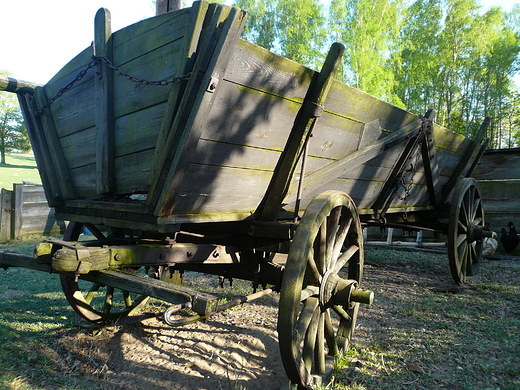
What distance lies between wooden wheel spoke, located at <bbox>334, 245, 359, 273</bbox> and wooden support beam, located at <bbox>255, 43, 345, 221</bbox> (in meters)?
0.50

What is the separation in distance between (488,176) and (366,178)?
5.73 meters

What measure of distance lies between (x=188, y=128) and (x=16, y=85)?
158 cm

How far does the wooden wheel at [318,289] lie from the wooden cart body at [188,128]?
0.32m

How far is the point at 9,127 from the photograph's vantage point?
33625 mm

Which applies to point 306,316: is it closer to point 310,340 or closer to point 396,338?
point 310,340

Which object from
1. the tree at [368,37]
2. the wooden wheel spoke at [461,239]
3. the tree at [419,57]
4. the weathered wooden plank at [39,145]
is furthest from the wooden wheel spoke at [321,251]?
the tree at [419,57]

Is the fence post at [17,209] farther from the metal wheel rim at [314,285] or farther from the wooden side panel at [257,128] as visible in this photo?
the metal wheel rim at [314,285]

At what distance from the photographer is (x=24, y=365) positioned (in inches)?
94.5

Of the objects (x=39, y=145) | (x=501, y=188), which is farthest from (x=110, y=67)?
(x=501, y=188)

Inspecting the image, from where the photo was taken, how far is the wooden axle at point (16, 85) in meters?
2.46

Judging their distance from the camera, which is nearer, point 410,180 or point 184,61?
point 184,61

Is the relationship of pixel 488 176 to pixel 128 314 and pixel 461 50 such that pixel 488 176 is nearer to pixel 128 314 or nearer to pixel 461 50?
pixel 128 314

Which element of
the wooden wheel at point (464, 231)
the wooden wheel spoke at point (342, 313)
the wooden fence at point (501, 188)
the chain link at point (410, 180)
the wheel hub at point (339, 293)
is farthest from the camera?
the wooden fence at point (501, 188)

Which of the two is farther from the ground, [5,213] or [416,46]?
[416,46]
